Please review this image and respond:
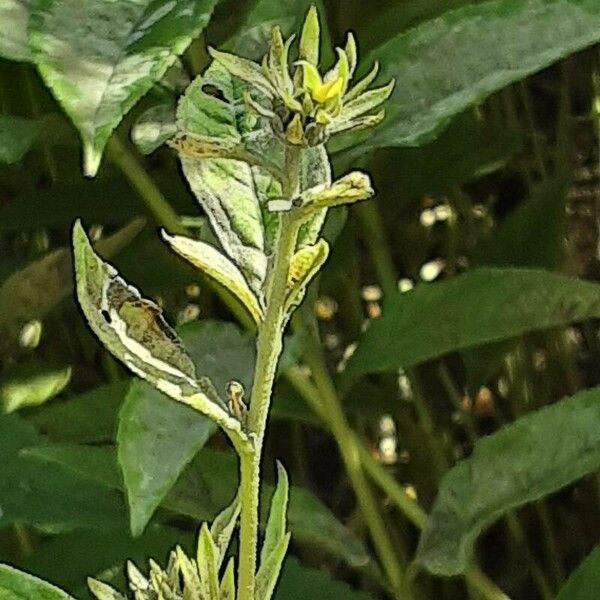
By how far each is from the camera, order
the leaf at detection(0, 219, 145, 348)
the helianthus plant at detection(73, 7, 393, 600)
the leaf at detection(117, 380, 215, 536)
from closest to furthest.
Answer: the helianthus plant at detection(73, 7, 393, 600), the leaf at detection(117, 380, 215, 536), the leaf at detection(0, 219, 145, 348)

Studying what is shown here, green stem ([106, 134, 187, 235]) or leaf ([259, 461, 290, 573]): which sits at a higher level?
leaf ([259, 461, 290, 573])

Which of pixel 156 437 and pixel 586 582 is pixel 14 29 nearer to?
pixel 156 437

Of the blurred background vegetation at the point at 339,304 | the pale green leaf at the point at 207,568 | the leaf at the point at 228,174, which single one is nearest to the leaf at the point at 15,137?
the blurred background vegetation at the point at 339,304

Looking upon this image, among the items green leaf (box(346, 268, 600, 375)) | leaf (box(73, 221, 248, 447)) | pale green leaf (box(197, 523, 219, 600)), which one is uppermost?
leaf (box(73, 221, 248, 447))

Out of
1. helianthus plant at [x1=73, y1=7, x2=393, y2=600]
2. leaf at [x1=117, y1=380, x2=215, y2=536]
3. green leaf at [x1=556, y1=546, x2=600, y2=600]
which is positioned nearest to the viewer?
helianthus plant at [x1=73, y1=7, x2=393, y2=600]

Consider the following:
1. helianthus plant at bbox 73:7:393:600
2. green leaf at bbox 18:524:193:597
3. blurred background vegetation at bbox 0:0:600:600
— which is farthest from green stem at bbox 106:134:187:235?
helianthus plant at bbox 73:7:393:600

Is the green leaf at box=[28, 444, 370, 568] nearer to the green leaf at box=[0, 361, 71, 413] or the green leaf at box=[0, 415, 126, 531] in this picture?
the green leaf at box=[0, 415, 126, 531]
